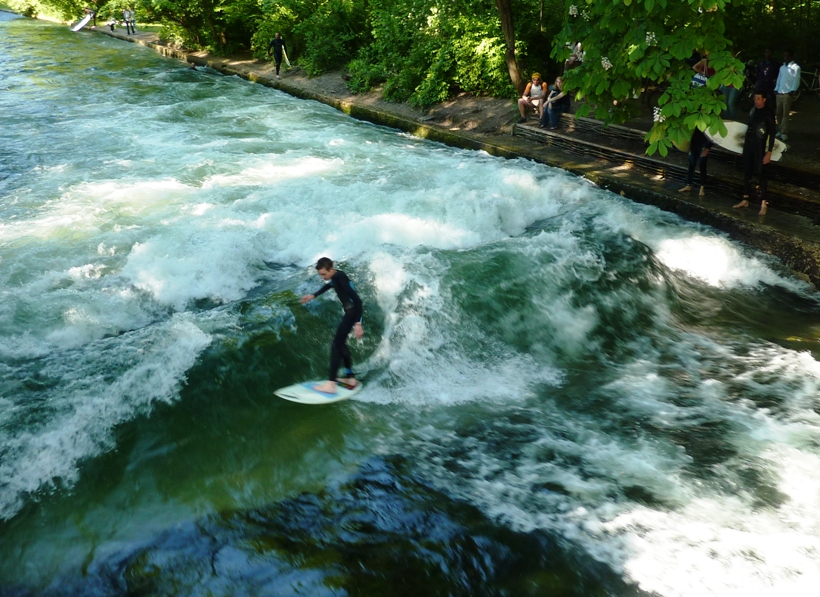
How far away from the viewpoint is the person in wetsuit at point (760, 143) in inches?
335

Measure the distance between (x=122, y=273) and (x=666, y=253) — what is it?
7.13 meters

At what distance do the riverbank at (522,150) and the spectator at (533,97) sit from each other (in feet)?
1.01

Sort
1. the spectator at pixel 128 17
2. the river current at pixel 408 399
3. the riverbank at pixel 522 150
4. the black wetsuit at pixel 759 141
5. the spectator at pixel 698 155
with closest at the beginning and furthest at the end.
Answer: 1. the river current at pixel 408 399
2. the riverbank at pixel 522 150
3. the black wetsuit at pixel 759 141
4. the spectator at pixel 698 155
5. the spectator at pixel 128 17

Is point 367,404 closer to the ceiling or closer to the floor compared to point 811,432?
closer to the floor

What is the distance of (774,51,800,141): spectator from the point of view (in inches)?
412

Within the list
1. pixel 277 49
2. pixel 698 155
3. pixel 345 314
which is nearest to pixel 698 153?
pixel 698 155

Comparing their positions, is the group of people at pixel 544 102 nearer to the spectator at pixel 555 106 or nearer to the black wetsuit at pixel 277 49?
the spectator at pixel 555 106

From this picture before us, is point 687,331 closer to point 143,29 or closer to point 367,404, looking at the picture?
Result: point 367,404

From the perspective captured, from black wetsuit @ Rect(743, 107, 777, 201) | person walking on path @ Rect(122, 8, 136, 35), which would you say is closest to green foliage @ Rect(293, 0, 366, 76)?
black wetsuit @ Rect(743, 107, 777, 201)

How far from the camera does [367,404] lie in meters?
6.39

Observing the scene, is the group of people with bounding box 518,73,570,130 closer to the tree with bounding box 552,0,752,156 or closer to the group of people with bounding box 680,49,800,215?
the group of people with bounding box 680,49,800,215

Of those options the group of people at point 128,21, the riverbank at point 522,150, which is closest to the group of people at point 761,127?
the riverbank at point 522,150

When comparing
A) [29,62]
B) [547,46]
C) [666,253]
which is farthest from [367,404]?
[29,62]

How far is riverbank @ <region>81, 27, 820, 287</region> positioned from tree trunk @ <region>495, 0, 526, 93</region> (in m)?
0.55
